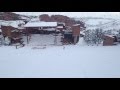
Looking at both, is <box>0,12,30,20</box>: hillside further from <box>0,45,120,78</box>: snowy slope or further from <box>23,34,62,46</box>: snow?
<box>0,45,120,78</box>: snowy slope

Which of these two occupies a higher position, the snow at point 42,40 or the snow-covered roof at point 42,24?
the snow-covered roof at point 42,24

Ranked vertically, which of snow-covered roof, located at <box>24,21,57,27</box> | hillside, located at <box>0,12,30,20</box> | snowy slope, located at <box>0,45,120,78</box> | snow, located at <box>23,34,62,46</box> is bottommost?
snowy slope, located at <box>0,45,120,78</box>

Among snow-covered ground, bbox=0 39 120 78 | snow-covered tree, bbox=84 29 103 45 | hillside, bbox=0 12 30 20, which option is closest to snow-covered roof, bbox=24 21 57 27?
Result: hillside, bbox=0 12 30 20

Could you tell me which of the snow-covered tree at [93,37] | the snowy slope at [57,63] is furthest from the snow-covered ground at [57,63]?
the snow-covered tree at [93,37]

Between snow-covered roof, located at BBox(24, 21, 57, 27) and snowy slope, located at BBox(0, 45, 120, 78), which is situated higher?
snow-covered roof, located at BBox(24, 21, 57, 27)

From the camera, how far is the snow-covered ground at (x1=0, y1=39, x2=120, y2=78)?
329cm

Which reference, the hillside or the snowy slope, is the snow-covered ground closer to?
the snowy slope

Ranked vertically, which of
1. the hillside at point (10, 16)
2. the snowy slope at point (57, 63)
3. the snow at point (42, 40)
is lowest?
the snowy slope at point (57, 63)

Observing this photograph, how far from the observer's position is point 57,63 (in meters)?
3.30

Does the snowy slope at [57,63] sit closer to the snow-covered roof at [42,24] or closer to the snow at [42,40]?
the snow at [42,40]

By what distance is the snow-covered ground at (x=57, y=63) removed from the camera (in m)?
3.29

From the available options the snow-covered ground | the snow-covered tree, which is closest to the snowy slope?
the snow-covered ground
